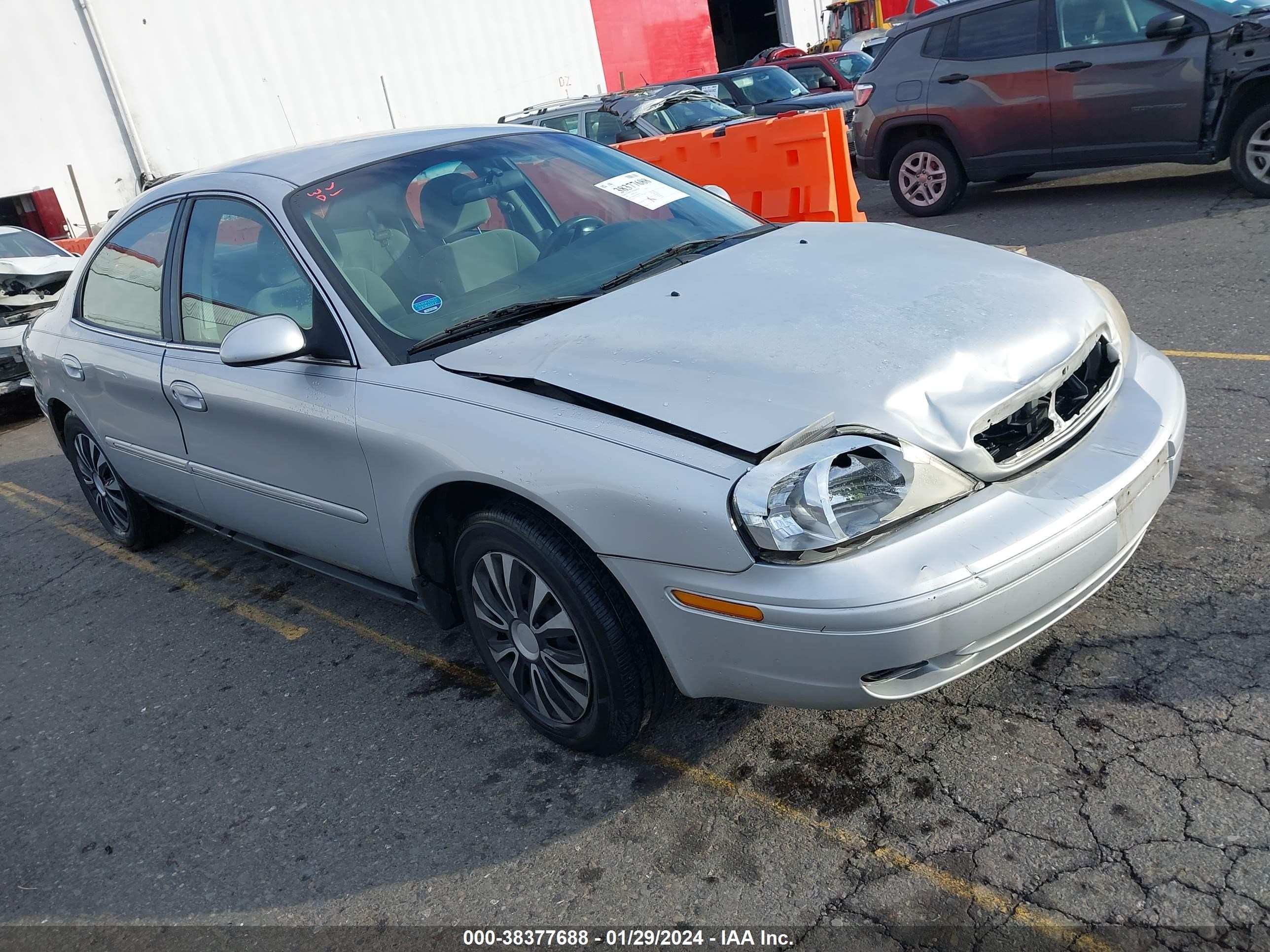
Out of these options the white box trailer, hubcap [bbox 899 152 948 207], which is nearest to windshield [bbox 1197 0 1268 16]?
hubcap [bbox 899 152 948 207]

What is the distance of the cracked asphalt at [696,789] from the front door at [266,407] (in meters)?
0.59

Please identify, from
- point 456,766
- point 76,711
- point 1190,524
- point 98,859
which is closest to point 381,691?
point 456,766

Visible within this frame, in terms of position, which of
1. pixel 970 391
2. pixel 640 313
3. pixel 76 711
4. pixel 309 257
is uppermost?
pixel 309 257

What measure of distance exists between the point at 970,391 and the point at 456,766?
1.84m

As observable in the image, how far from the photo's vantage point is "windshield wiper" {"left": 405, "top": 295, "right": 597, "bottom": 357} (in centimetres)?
327

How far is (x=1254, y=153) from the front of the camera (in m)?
7.99

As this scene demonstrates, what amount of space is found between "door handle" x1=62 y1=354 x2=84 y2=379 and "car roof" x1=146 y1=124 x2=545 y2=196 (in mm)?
973

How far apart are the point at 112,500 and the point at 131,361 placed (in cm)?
128

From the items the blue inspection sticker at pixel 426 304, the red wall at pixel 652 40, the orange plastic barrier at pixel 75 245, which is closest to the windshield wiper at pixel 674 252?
the blue inspection sticker at pixel 426 304

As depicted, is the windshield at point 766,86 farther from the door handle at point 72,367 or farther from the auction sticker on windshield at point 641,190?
the door handle at point 72,367

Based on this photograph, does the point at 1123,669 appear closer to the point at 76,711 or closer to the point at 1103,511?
the point at 1103,511

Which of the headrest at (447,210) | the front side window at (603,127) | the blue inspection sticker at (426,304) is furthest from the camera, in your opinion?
the front side window at (603,127)

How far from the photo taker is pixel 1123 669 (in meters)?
3.06

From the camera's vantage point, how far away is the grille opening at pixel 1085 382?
2.93 m
